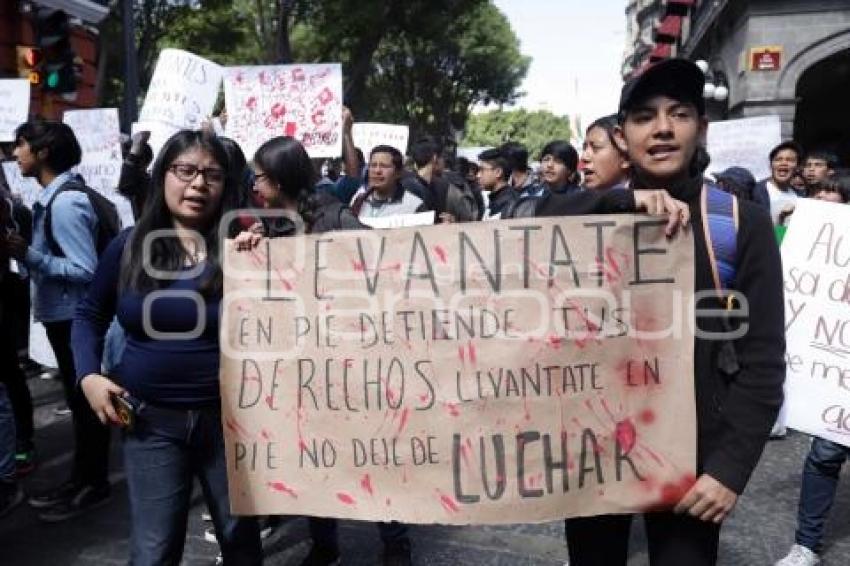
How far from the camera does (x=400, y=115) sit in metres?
34.7

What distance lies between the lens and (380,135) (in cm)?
884

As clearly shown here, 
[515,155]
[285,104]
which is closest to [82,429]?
[285,104]

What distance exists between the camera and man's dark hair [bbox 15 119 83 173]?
3906 mm

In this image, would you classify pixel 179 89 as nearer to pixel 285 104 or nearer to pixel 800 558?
pixel 285 104

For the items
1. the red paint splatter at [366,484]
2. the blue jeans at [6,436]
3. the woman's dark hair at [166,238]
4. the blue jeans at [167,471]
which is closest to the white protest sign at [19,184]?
the blue jeans at [6,436]

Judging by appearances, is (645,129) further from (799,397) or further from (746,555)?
(746,555)

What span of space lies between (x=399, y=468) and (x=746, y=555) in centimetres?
218

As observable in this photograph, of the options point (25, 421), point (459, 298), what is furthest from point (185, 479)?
point (25, 421)

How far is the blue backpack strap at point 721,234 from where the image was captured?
1816 mm

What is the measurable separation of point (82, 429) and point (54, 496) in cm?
37

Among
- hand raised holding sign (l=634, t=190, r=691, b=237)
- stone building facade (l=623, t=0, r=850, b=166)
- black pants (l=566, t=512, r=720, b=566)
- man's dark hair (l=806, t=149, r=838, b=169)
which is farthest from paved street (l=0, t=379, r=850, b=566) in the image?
stone building facade (l=623, t=0, r=850, b=166)

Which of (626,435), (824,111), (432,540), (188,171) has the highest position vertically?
(824,111)

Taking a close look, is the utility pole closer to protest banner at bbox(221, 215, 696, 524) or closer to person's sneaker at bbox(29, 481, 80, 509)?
person's sneaker at bbox(29, 481, 80, 509)

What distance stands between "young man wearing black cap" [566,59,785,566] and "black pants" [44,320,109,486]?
2.95 metres
